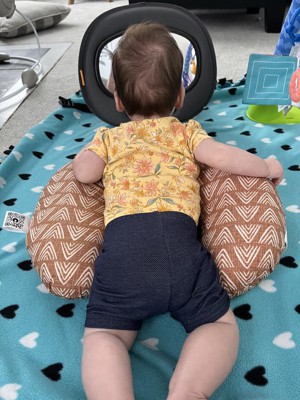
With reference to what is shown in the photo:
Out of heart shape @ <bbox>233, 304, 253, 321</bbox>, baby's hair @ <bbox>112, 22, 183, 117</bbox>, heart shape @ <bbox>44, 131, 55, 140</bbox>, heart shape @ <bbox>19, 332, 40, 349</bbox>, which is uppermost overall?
baby's hair @ <bbox>112, 22, 183, 117</bbox>

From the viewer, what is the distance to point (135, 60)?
3.30ft

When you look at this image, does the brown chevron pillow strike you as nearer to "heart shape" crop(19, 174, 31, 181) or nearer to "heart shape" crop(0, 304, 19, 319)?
"heart shape" crop(0, 304, 19, 319)

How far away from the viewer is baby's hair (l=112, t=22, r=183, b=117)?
1010 millimetres

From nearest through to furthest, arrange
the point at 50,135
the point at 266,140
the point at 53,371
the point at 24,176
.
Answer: the point at 53,371
the point at 24,176
the point at 266,140
the point at 50,135

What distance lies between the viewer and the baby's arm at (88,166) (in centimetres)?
110

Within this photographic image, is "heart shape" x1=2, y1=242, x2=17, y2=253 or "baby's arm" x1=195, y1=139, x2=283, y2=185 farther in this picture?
"heart shape" x1=2, y1=242, x2=17, y2=253

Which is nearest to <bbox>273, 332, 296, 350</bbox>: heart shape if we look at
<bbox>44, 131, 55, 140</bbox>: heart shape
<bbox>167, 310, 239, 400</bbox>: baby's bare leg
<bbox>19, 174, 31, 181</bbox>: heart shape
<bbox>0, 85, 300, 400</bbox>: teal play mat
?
<bbox>0, 85, 300, 400</bbox>: teal play mat

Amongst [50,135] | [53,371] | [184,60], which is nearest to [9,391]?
[53,371]

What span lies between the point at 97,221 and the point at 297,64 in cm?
92

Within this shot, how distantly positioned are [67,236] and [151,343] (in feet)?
0.95

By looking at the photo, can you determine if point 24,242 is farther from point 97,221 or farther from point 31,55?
point 31,55

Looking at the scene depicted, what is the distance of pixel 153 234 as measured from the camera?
0.90 metres

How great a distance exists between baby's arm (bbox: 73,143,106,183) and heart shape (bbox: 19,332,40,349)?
0.37 m

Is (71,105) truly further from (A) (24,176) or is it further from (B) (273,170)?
(B) (273,170)
